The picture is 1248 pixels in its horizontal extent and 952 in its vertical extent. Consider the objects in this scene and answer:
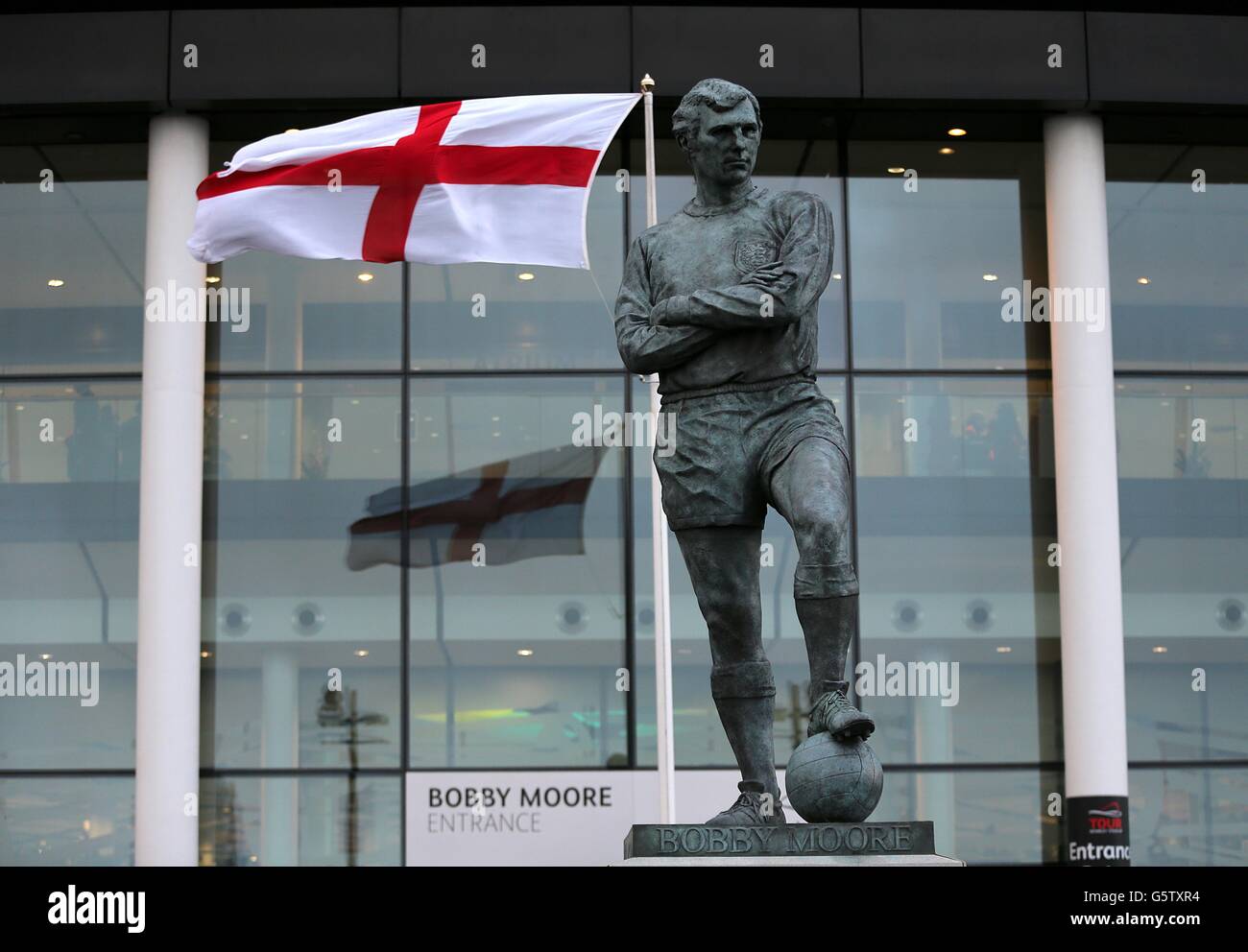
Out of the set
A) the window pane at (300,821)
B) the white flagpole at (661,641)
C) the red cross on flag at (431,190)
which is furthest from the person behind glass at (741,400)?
the window pane at (300,821)

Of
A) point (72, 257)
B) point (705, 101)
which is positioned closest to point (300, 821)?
point (72, 257)

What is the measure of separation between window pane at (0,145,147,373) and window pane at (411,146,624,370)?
3.09 metres

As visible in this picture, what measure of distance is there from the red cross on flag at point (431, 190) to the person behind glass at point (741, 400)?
575 centimetres

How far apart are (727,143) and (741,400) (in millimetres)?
1044

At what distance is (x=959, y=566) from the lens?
18.4 metres

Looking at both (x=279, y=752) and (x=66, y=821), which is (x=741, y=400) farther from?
(x=66, y=821)

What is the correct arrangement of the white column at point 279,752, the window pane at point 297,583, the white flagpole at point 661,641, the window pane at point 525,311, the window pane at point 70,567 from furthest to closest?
1. the window pane at point 525,311
2. the window pane at point 70,567
3. the window pane at point 297,583
4. the white column at point 279,752
5. the white flagpole at point 661,641

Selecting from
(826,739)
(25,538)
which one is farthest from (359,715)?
(826,739)

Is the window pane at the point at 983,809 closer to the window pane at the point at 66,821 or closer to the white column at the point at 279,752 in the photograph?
the white column at the point at 279,752

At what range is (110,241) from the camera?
62.6 ft

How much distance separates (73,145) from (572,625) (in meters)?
7.38

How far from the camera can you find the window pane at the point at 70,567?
59.3ft

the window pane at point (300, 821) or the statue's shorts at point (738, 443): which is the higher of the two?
the statue's shorts at point (738, 443)
